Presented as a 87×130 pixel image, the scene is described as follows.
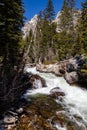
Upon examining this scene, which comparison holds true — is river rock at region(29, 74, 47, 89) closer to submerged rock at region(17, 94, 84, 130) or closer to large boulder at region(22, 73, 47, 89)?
large boulder at region(22, 73, 47, 89)

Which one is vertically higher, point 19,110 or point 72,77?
point 72,77

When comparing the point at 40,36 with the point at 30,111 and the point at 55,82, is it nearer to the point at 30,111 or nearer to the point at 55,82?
the point at 55,82

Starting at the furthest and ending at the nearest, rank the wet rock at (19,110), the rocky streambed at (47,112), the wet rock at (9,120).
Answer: the wet rock at (19,110) → the rocky streambed at (47,112) → the wet rock at (9,120)

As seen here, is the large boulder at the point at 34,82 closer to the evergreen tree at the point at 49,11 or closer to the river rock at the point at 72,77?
the river rock at the point at 72,77

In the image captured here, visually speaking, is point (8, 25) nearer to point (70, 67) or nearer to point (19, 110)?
point (19, 110)

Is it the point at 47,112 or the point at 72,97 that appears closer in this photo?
the point at 47,112

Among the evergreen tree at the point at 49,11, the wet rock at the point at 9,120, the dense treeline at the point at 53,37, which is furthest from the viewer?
the evergreen tree at the point at 49,11

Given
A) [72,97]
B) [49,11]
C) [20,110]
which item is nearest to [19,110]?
[20,110]

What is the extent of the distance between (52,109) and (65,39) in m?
36.5

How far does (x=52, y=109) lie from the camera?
19094mm

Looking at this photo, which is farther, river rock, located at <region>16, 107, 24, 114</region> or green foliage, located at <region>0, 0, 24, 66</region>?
green foliage, located at <region>0, 0, 24, 66</region>

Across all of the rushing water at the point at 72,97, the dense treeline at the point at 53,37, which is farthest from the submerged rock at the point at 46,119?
the dense treeline at the point at 53,37

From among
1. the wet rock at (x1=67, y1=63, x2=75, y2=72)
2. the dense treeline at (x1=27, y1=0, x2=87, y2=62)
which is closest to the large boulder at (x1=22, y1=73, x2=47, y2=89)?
the wet rock at (x1=67, y1=63, x2=75, y2=72)

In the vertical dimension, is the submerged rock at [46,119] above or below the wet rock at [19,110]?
below
